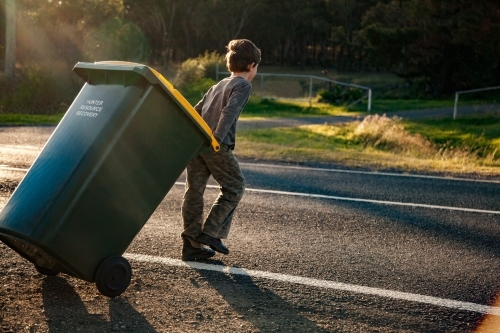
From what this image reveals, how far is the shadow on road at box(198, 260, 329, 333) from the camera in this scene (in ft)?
13.0

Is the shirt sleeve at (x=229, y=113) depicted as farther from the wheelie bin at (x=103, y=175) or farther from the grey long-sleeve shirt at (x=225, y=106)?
the wheelie bin at (x=103, y=175)

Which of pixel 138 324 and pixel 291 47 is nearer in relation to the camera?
pixel 138 324

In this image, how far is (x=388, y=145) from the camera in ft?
52.4

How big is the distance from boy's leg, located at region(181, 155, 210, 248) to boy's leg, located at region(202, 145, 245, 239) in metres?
0.07

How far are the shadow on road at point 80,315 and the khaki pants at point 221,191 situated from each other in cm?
104

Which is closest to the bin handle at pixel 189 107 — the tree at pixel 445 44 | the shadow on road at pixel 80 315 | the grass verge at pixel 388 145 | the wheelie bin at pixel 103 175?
the wheelie bin at pixel 103 175

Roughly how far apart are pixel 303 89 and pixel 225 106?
42211mm

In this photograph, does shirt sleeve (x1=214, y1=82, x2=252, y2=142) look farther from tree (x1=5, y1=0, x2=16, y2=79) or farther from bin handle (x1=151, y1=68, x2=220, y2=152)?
tree (x1=5, y1=0, x2=16, y2=79)

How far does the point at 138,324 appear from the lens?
3.92m

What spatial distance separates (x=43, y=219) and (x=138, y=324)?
83 centimetres

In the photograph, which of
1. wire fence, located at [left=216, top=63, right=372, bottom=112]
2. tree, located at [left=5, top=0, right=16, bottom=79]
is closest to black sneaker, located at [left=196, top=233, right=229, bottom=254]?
wire fence, located at [left=216, top=63, right=372, bottom=112]

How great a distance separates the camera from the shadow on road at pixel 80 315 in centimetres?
384

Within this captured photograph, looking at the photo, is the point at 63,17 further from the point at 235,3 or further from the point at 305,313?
the point at 305,313

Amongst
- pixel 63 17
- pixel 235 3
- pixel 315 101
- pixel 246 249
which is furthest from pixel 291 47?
pixel 246 249
